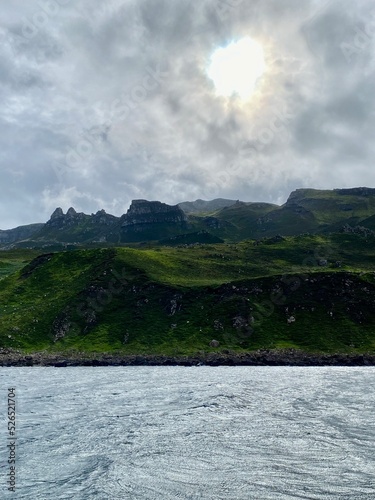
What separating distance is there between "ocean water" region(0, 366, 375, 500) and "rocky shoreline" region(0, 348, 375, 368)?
52.9 metres

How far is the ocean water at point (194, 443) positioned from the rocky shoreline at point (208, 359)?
173 feet

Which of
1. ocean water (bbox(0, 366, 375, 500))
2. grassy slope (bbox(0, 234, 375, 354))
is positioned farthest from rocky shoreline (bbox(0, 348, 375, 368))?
ocean water (bbox(0, 366, 375, 500))

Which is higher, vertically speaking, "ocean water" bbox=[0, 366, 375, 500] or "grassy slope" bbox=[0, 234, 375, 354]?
"grassy slope" bbox=[0, 234, 375, 354]

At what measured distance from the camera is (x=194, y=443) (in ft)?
126

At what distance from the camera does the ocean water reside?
91.7ft

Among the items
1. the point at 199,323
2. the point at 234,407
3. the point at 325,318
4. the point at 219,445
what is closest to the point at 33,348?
the point at 199,323

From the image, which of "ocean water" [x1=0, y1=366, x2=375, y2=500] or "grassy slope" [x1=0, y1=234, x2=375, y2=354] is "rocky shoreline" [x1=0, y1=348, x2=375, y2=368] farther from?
"ocean water" [x1=0, y1=366, x2=375, y2=500]

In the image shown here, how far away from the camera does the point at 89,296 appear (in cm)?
17762

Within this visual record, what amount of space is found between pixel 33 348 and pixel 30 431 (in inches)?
4356

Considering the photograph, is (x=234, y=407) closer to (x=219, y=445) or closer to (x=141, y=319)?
(x=219, y=445)

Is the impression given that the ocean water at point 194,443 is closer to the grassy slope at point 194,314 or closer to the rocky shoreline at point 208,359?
the rocky shoreline at point 208,359

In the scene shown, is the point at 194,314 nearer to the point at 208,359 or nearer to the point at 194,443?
the point at 208,359

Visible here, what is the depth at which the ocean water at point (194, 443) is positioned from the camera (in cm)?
2794

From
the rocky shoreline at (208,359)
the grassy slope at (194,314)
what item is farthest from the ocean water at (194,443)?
the grassy slope at (194,314)
